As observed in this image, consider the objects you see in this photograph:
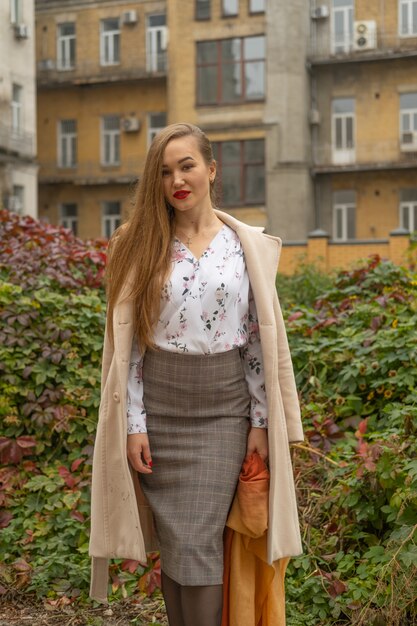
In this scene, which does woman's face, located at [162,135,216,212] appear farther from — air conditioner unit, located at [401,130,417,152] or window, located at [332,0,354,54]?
window, located at [332,0,354,54]

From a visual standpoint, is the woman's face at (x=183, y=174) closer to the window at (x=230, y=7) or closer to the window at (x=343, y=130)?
the window at (x=343, y=130)

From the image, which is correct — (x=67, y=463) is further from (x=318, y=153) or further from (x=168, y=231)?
(x=318, y=153)

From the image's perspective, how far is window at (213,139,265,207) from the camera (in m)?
30.2

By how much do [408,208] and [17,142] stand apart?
12.7 metres

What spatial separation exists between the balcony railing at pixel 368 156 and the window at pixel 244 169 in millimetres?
1847

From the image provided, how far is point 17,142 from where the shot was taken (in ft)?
98.8

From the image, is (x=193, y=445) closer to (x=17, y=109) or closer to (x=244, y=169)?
(x=244, y=169)

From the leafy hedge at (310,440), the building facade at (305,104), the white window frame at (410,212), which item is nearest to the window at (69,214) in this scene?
the building facade at (305,104)

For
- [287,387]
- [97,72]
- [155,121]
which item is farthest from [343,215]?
[287,387]

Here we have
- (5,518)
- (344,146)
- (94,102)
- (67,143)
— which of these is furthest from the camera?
(67,143)

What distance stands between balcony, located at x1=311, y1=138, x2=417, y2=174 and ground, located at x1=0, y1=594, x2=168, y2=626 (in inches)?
1038

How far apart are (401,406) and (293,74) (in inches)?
1020

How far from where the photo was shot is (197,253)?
134 inches

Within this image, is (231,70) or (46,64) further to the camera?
(46,64)
